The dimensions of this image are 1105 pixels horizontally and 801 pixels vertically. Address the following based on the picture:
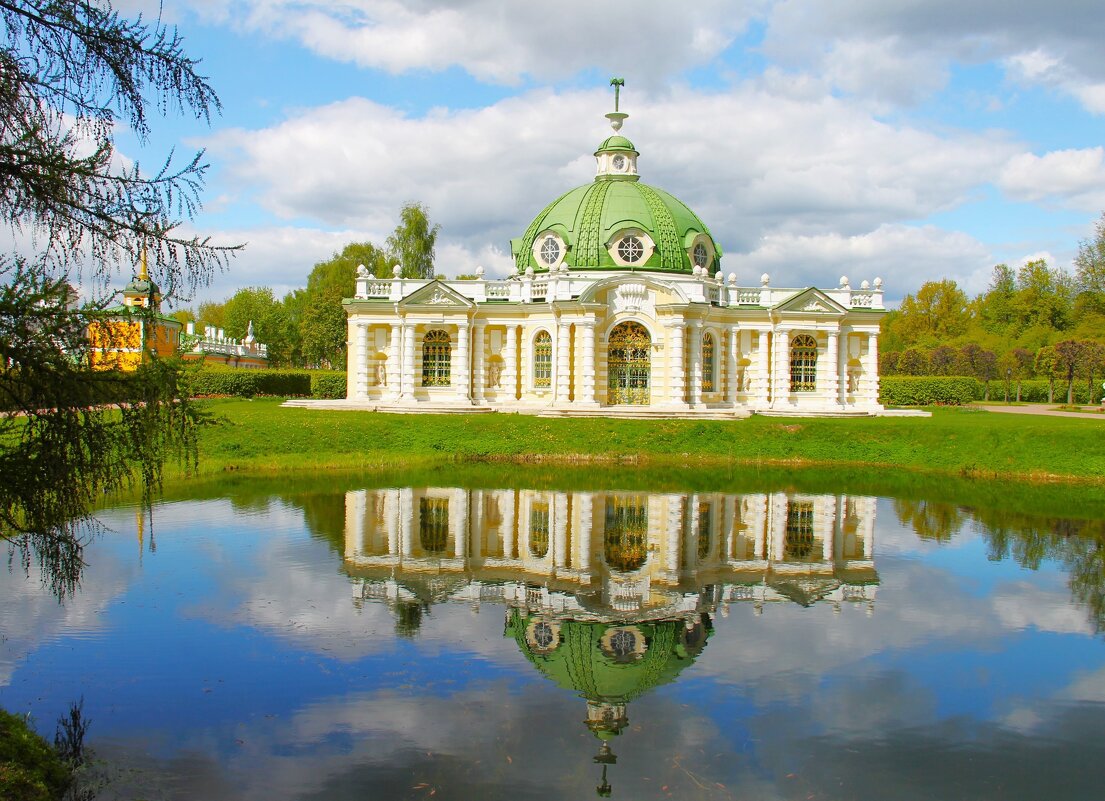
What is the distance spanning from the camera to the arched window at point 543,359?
39.4 m

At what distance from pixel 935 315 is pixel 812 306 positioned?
4526cm

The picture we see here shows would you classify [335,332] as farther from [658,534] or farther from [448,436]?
[658,534]

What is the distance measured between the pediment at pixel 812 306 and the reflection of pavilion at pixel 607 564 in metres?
18.3

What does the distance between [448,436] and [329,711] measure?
2229cm

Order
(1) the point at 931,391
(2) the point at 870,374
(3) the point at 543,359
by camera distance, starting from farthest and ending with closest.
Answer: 1. (1) the point at 931,391
2. (2) the point at 870,374
3. (3) the point at 543,359

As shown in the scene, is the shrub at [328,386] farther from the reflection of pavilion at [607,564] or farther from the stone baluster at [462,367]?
the reflection of pavilion at [607,564]

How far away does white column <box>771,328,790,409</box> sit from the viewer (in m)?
39.7

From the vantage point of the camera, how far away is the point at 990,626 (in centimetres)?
1227

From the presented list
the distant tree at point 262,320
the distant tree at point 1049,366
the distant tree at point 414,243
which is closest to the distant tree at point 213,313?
the distant tree at point 262,320

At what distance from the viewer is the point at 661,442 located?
102 feet

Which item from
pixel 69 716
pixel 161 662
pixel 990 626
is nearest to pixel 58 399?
pixel 69 716

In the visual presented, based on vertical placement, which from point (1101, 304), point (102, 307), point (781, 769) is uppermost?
point (1101, 304)

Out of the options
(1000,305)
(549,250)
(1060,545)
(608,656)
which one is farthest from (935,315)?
(608,656)

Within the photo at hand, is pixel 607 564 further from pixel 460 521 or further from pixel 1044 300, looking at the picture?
pixel 1044 300
